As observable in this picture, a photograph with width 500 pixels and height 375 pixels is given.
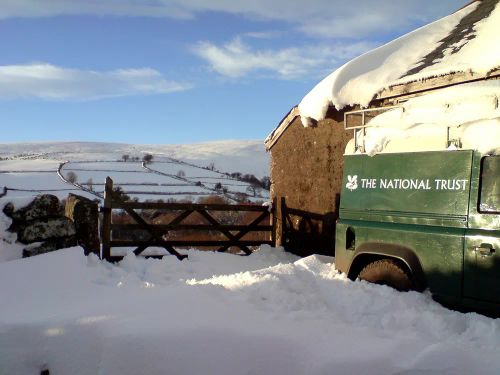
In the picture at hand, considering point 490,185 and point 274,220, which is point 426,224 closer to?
point 490,185

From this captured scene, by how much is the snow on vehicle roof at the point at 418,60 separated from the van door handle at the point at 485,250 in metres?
3.57

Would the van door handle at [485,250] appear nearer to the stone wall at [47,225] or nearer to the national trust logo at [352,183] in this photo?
the national trust logo at [352,183]

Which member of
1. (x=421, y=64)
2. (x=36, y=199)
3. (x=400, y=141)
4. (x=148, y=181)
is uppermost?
(x=421, y=64)

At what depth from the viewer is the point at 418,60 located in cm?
940

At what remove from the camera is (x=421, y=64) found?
29.7 feet

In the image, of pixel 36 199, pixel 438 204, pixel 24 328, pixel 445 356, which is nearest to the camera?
pixel 445 356

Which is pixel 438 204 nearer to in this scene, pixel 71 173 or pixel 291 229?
pixel 291 229

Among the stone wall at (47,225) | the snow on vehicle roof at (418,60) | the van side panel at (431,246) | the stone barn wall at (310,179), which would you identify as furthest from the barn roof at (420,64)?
the stone wall at (47,225)

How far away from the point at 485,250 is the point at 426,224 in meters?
0.67

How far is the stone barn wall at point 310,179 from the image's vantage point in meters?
10.4

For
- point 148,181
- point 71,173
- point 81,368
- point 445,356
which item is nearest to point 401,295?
point 445,356

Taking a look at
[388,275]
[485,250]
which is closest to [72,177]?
[388,275]

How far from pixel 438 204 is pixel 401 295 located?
931mm

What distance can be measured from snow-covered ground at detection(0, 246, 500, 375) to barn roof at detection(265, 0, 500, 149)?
4.17m
